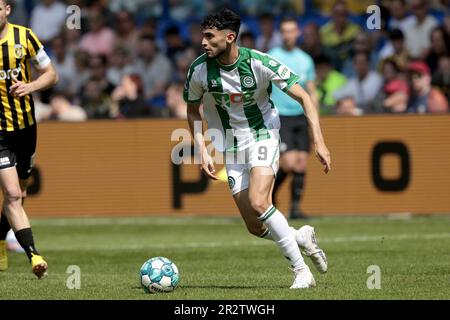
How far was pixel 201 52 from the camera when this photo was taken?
1842cm

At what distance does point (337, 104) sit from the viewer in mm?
16594

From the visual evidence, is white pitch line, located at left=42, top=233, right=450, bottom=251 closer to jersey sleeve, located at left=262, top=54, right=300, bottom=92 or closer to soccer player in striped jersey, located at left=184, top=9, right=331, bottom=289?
soccer player in striped jersey, located at left=184, top=9, right=331, bottom=289

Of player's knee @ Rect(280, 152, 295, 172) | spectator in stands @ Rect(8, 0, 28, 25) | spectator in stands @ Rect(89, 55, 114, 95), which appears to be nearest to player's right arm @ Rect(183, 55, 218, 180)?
player's knee @ Rect(280, 152, 295, 172)

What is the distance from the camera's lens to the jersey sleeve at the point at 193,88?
9.03m

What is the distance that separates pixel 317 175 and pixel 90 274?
663 centimetres

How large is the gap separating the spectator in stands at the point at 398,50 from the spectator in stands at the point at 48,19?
232 inches

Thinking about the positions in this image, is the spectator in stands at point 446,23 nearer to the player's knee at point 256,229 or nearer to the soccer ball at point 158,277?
the player's knee at point 256,229

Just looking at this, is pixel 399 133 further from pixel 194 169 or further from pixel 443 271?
pixel 443 271

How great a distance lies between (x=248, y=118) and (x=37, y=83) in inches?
81.0

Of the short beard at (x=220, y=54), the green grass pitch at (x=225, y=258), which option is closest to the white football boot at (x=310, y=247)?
the green grass pitch at (x=225, y=258)

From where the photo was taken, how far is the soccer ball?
853cm

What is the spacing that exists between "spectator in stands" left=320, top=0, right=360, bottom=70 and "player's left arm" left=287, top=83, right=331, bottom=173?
9.20 meters

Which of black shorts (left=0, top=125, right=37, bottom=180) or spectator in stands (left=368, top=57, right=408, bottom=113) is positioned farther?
spectator in stands (left=368, top=57, right=408, bottom=113)
